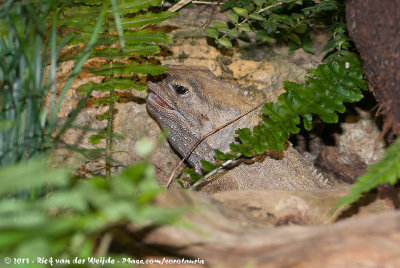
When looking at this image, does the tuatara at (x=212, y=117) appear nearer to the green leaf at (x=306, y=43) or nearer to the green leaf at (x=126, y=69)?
the green leaf at (x=126, y=69)

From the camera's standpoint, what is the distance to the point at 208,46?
548cm

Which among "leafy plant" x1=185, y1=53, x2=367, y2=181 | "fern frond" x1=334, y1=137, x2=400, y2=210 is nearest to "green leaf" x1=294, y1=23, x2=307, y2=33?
"leafy plant" x1=185, y1=53, x2=367, y2=181

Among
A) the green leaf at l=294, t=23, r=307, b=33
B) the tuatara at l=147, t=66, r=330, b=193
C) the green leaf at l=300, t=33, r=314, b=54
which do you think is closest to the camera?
the tuatara at l=147, t=66, r=330, b=193

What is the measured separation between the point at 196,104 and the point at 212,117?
26 centimetres

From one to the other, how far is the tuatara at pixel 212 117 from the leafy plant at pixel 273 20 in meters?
0.60

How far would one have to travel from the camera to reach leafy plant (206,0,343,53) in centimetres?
455

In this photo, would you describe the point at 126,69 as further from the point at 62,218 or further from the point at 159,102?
the point at 62,218

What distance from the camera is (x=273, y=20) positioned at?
487 cm

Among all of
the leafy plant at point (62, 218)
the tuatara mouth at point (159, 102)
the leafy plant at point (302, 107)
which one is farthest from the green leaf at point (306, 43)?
the leafy plant at point (62, 218)

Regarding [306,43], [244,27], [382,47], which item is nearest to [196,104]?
[244,27]

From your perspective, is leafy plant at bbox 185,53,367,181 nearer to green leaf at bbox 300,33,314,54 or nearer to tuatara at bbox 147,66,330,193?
tuatara at bbox 147,66,330,193

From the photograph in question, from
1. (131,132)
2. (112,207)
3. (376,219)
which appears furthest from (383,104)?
(131,132)

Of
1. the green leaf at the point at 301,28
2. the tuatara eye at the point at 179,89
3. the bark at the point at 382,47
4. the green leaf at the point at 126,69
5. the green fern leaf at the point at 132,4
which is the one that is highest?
the green fern leaf at the point at 132,4

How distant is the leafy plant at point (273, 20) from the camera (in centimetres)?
455
